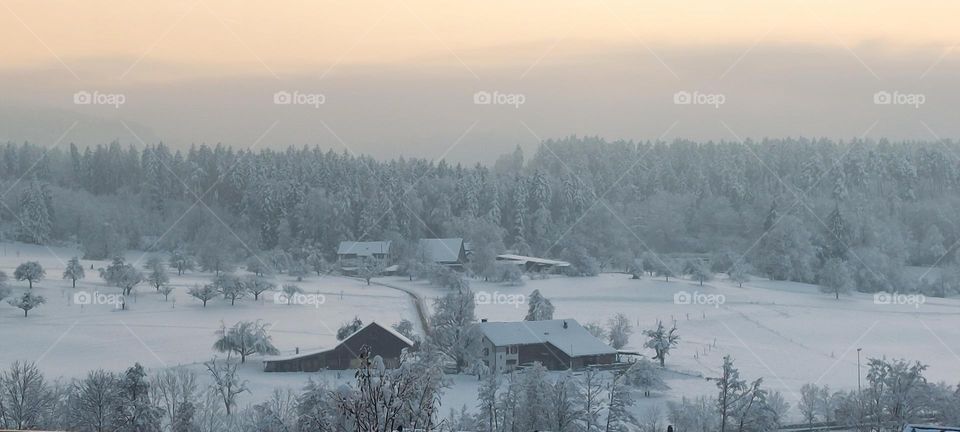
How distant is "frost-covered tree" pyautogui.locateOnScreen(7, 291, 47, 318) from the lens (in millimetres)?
24067

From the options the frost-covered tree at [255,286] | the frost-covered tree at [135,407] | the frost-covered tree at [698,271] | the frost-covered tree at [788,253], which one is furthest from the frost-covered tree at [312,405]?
the frost-covered tree at [788,253]

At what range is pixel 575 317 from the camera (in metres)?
25.3

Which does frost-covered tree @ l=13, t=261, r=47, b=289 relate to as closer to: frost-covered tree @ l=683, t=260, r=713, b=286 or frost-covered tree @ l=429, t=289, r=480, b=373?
frost-covered tree @ l=429, t=289, r=480, b=373

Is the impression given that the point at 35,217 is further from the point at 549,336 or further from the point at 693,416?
the point at 693,416

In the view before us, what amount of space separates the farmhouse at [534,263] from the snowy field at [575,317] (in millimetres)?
2148

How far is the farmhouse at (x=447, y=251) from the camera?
117 feet

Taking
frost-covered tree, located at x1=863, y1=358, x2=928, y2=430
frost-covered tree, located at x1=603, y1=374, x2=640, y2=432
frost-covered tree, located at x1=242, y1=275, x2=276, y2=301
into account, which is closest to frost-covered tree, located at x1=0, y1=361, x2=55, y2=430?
frost-covered tree, located at x1=603, y1=374, x2=640, y2=432

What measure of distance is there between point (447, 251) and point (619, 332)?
14.8m

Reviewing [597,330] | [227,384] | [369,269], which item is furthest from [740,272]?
[227,384]

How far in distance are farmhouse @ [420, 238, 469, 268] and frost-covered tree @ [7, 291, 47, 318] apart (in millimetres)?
13607

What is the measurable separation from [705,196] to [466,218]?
11.6 meters

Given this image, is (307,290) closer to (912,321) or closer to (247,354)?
(247,354)

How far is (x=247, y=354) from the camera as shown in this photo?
1997cm

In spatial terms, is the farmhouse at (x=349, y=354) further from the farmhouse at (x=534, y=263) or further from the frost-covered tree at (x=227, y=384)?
the farmhouse at (x=534, y=263)
